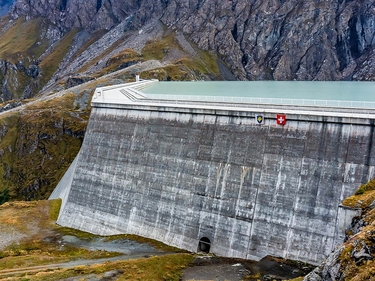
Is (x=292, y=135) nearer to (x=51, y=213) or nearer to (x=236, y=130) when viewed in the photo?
(x=236, y=130)

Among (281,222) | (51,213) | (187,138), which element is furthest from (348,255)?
(51,213)

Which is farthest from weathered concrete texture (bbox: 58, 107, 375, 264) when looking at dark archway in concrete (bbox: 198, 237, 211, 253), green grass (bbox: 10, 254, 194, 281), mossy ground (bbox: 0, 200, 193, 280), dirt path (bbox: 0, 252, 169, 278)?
green grass (bbox: 10, 254, 194, 281)

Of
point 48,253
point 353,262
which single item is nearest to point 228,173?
point 353,262

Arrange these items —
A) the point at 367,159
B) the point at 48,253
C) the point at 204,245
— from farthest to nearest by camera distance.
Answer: the point at 48,253 → the point at 204,245 → the point at 367,159

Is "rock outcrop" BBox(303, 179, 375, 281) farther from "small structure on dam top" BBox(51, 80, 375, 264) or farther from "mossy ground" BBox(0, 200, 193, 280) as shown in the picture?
"mossy ground" BBox(0, 200, 193, 280)

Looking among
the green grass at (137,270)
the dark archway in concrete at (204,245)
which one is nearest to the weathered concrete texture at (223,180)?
the dark archway in concrete at (204,245)

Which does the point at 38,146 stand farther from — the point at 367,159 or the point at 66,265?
the point at 367,159
